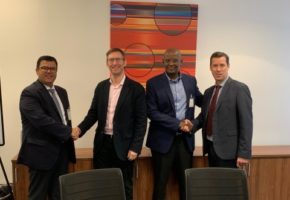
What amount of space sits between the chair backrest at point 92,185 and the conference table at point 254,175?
1.28 metres

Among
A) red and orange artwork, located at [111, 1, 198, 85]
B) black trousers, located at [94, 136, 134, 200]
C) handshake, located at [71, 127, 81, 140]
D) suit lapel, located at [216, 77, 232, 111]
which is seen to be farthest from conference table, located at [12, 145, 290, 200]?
red and orange artwork, located at [111, 1, 198, 85]

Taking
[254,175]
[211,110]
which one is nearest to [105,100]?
[211,110]

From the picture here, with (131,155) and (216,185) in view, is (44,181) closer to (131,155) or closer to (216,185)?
(131,155)

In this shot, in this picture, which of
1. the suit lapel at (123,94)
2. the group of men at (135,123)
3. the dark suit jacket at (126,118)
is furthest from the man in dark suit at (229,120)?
the suit lapel at (123,94)

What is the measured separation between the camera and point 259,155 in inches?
124

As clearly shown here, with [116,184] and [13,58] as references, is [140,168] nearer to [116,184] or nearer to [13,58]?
[116,184]

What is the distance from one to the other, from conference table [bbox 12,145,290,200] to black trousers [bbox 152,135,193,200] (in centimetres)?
24

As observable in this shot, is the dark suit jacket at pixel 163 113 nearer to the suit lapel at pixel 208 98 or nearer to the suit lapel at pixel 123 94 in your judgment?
the suit lapel at pixel 208 98

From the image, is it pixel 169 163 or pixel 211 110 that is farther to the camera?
pixel 169 163

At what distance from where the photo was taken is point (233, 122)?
245 centimetres

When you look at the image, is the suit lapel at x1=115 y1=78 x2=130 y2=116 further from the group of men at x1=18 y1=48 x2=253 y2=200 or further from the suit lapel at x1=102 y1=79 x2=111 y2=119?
the suit lapel at x1=102 y1=79 x2=111 y2=119

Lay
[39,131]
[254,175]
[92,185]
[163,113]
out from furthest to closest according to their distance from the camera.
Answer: [254,175], [163,113], [39,131], [92,185]

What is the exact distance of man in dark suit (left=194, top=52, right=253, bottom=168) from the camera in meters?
2.41

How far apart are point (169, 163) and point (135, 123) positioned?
0.51 metres
